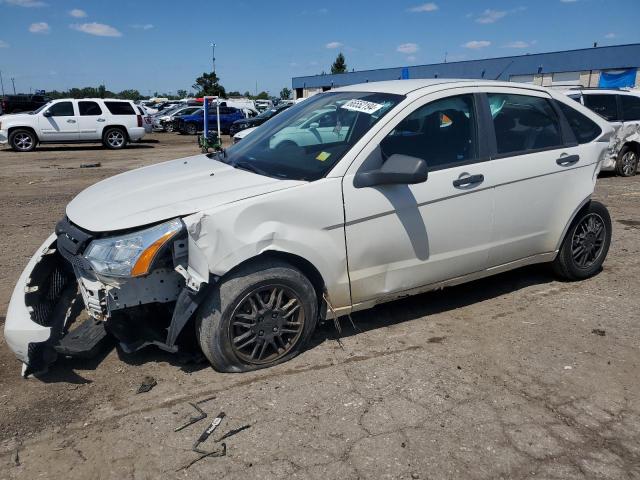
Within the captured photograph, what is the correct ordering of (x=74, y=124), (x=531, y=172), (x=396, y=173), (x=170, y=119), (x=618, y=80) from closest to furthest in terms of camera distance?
(x=396, y=173)
(x=531, y=172)
(x=74, y=124)
(x=618, y=80)
(x=170, y=119)

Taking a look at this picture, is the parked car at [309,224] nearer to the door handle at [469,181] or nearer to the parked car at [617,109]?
the door handle at [469,181]

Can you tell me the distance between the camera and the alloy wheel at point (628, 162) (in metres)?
12.0

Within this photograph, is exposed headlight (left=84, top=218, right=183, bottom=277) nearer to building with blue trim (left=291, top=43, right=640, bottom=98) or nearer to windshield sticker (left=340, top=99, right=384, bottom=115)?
windshield sticker (left=340, top=99, right=384, bottom=115)

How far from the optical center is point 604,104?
11312 millimetres

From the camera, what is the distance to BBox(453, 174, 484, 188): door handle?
3.86m

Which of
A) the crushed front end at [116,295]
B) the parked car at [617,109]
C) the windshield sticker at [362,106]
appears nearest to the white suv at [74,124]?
the parked car at [617,109]

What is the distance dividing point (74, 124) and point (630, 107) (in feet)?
55.5

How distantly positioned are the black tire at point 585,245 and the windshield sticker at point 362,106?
218 centimetres

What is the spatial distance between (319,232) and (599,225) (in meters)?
3.02

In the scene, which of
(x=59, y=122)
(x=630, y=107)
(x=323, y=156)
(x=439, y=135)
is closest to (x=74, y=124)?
(x=59, y=122)

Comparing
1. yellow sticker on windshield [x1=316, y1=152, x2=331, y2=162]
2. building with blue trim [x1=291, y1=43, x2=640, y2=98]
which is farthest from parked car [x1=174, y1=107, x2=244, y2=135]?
yellow sticker on windshield [x1=316, y1=152, x2=331, y2=162]

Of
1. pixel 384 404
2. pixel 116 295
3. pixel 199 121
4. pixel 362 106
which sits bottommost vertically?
pixel 384 404

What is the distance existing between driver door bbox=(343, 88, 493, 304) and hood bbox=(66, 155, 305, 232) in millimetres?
538

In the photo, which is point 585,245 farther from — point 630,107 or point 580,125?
point 630,107
